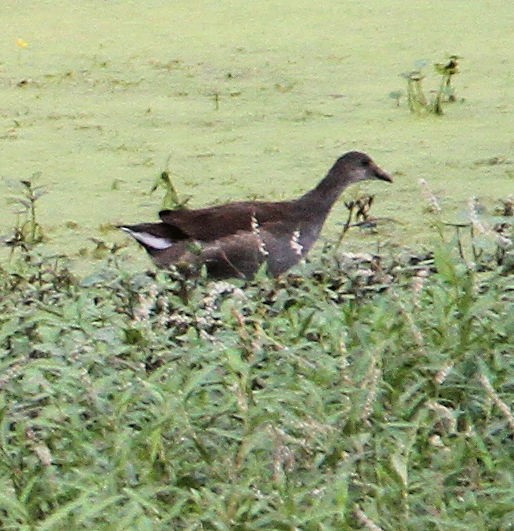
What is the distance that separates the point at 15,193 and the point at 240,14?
3136mm

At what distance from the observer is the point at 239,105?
714 cm

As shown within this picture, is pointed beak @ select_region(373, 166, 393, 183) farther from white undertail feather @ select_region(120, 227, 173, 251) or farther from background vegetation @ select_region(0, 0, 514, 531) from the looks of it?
white undertail feather @ select_region(120, 227, 173, 251)

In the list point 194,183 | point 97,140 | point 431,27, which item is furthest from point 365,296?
point 431,27

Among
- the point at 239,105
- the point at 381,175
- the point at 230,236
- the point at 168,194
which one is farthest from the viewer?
the point at 239,105

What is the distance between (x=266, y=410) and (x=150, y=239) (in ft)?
6.71

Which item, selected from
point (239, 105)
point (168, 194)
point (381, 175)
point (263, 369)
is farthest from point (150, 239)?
point (239, 105)

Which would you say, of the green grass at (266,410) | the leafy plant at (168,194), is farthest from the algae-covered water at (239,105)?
the green grass at (266,410)

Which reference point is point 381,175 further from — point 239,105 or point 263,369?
point 263,369

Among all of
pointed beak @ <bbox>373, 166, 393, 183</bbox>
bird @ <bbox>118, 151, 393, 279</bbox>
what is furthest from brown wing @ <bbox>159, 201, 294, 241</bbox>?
pointed beak @ <bbox>373, 166, 393, 183</bbox>

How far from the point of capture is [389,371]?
3.18 meters

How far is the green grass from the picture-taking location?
274 centimetres

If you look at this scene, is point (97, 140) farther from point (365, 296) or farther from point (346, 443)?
point (346, 443)

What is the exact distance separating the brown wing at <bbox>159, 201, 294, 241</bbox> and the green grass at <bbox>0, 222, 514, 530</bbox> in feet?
4.02

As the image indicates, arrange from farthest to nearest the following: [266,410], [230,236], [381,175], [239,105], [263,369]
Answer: [239,105] → [381,175] → [230,236] → [263,369] → [266,410]
